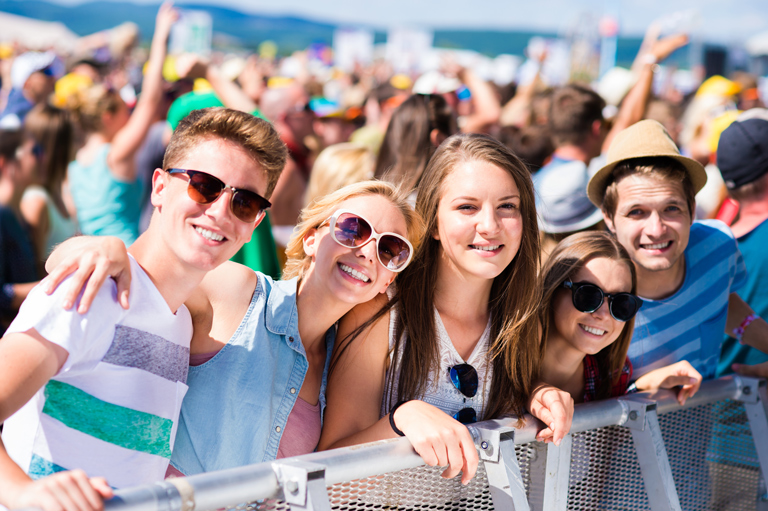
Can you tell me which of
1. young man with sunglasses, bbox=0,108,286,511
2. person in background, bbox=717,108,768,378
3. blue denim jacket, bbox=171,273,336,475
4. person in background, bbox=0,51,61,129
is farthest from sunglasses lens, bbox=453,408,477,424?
person in background, bbox=0,51,61,129

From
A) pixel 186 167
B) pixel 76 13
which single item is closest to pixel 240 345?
pixel 186 167

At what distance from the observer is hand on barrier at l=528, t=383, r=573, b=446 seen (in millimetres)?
1912

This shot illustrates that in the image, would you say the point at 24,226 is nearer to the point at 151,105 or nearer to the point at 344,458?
the point at 151,105

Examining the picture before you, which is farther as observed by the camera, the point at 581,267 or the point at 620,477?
the point at 581,267

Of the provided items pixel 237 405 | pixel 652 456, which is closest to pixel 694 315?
pixel 652 456

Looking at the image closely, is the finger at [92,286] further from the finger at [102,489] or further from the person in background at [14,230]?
the person in background at [14,230]

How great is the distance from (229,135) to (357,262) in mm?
533

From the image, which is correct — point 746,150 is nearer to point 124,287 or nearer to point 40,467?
point 124,287

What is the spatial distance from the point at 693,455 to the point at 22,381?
2239 millimetres

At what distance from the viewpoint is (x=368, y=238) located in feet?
6.64

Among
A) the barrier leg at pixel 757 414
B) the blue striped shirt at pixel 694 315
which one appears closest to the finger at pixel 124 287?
the blue striped shirt at pixel 694 315

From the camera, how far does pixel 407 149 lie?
4141mm

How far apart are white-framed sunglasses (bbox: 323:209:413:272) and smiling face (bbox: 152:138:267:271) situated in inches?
10.7

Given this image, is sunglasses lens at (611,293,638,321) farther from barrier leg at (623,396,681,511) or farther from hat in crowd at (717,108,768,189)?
hat in crowd at (717,108,768,189)
